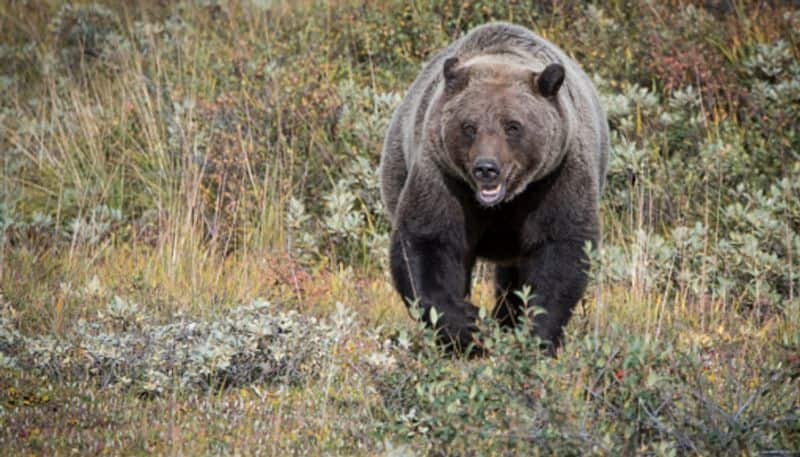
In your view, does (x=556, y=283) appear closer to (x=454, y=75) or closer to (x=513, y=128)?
(x=513, y=128)

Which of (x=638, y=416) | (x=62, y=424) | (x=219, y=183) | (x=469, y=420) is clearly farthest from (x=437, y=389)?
(x=219, y=183)

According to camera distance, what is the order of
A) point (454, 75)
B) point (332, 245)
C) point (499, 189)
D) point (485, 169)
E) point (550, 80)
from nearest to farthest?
point (485, 169), point (499, 189), point (550, 80), point (454, 75), point (332, 245)

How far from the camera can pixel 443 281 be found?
627 centimetres

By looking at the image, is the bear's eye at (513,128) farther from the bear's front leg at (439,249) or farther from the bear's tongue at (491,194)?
the bear's front leg at (439,249)

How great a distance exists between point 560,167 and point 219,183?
12.6ft

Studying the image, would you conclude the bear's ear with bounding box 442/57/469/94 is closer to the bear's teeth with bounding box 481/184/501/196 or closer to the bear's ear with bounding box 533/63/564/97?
the bear's ear with bounding box 533/63/564/97

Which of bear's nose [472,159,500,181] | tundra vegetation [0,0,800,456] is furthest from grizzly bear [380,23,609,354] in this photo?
tundra vegetation [0,0,800,456]

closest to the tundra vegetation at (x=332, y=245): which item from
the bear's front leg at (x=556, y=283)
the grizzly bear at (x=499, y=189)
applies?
the bear's front leg at (x=556, y=283)

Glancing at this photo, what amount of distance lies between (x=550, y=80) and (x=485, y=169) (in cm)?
60

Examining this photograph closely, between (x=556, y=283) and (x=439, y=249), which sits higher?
(x=439, y=249)

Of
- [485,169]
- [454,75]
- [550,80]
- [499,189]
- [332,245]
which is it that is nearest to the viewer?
[485,169]

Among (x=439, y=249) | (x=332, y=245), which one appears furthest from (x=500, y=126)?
(x=332, y=245)

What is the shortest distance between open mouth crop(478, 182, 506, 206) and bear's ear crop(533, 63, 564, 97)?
549 mm

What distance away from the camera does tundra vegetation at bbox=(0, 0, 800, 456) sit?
15.4ft
